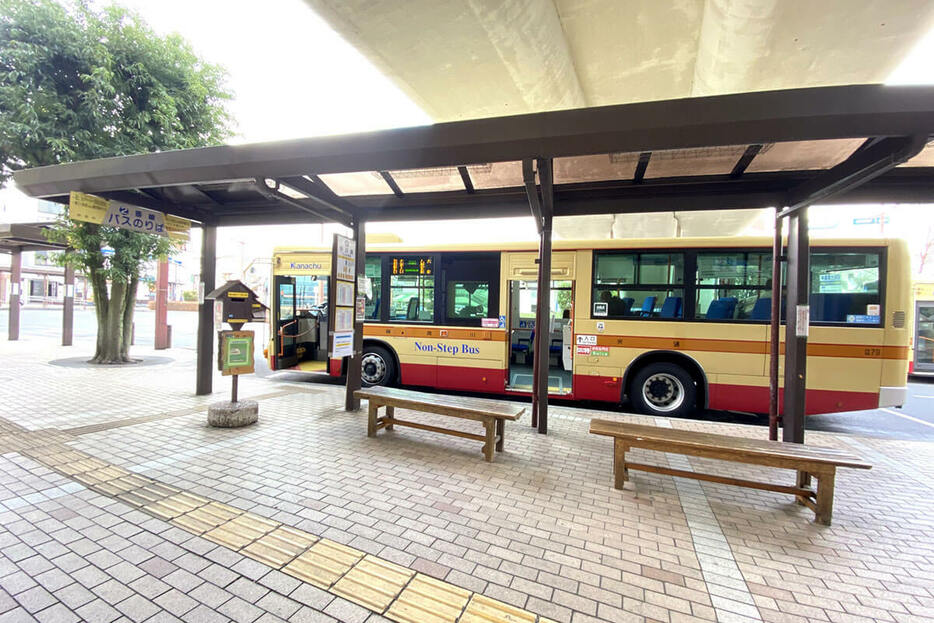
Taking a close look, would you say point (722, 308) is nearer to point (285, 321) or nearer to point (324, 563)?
point (324, 563)

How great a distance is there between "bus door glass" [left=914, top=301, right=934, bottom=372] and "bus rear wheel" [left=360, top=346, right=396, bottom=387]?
1462cm

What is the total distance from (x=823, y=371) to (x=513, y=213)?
4.90 meters

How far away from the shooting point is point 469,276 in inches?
263

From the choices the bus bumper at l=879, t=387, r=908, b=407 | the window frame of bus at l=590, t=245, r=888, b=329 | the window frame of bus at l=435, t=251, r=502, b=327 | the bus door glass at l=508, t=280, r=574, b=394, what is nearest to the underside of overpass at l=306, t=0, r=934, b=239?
the window frame of bus at l=590, t=245, r=888, b=329

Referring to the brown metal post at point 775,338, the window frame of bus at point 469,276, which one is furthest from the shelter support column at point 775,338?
the window frame of bus at point 469,276

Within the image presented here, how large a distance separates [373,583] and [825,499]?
3388 mm

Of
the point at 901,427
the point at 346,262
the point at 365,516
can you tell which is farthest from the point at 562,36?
the point at 901,427

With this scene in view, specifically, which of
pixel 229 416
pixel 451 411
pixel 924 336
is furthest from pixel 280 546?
pixel 924 336

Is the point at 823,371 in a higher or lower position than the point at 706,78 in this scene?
lower

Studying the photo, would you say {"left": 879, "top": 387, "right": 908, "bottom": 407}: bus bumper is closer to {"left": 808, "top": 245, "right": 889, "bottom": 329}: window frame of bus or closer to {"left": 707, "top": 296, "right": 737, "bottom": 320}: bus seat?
{"left": 808, "top": 245, "right": 889, "bottom": 329}: window frame of bus

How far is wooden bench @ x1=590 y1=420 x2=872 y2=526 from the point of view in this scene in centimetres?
293

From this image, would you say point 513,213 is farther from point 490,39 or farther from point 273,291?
point 273,291

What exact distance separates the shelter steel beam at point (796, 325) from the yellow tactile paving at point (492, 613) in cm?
378

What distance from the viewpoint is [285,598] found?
78.9 inches
